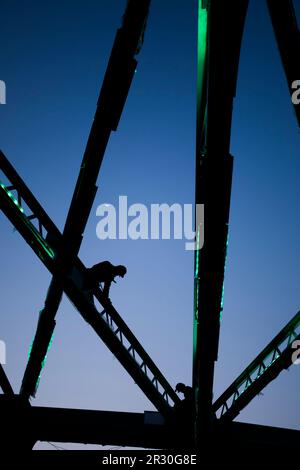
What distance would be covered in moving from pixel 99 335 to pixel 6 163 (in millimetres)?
3716

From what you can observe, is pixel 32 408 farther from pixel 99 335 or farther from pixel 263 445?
pixel 263 445

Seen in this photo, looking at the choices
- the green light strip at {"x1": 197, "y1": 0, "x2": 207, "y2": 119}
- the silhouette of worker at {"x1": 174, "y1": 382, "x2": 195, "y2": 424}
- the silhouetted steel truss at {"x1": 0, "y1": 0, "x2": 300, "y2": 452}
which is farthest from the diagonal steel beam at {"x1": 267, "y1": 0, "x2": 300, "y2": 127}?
the silhouette of worker at {"x1": 174, "y1": 382, "x2": 195, "y2": 424}

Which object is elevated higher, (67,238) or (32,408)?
(67,238)

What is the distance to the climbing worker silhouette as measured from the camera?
7.36 metres

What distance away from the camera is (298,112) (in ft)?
15.1

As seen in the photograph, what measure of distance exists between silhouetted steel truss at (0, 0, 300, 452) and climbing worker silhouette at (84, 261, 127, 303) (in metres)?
0.16

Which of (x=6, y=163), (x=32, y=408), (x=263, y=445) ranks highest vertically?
(x=6, y=163)

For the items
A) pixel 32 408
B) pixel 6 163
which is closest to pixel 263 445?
pixel 32 408

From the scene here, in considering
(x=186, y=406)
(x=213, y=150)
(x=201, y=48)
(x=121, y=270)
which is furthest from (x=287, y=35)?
(x=186, y=406)

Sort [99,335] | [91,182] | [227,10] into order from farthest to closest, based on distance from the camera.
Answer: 1. [99,335]
2. [91,182]
3. [227,10]

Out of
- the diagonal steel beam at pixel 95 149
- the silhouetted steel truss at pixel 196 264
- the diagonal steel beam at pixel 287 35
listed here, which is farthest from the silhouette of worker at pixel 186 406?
the diagonal steel beam at pixel 287 35

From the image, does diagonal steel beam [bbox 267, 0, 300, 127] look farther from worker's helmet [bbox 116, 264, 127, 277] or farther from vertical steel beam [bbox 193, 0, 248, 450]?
worker's helmet [bbox 116, 264, 127, 277]

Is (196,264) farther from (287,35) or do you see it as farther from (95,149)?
(287,35)

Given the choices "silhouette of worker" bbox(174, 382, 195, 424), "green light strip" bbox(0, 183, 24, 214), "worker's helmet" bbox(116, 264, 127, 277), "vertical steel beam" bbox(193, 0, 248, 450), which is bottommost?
"silhouette of worker" bbox(174, 382, 195, 424)
